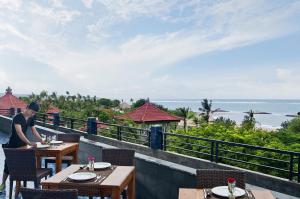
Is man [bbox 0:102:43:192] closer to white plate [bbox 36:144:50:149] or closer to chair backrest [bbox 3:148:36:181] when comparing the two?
white plate [bbox 36:144:50:149]

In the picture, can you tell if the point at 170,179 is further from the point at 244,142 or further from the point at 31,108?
the point at 244,142

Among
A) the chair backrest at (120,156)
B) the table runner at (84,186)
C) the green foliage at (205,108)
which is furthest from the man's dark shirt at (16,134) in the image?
the green foliage at (205,108)

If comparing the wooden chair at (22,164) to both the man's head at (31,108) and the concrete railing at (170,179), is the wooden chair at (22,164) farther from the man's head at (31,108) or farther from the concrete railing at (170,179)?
the concrete railing at (170,179)

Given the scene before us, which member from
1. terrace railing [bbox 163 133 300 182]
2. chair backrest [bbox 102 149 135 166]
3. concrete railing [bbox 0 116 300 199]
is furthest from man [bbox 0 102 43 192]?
terrace railing [bbox 163 133 300 182]

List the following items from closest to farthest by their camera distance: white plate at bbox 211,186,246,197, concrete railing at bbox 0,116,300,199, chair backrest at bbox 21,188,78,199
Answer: chair backrest at bbox 21,188,78,199 < white plate at bbox 211,186,246,197 < concrete railing at bbox 0,116,300,199

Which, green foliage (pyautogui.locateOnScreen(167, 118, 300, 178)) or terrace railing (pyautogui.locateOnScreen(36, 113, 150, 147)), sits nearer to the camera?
terrace railing (pyautogui.locateOnScreen(36, 113, 150, 147))

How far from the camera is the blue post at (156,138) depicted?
7879 mm

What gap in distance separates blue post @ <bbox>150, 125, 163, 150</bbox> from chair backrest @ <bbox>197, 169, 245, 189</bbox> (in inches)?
151

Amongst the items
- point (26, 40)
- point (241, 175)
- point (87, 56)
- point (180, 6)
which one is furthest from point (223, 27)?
point (241, 175)

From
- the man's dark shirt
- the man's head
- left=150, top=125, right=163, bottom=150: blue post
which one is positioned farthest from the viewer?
left=150, top=125, right=163, bottom=150: blue post

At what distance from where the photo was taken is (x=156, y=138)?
793cm

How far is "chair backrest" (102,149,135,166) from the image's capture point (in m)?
5.60

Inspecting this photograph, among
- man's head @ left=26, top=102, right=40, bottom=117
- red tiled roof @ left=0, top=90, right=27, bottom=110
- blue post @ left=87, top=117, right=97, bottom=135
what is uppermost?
red tiled roof @ left=0, top=90, right=27, bottom=110

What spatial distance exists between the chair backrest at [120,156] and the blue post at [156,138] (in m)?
2.27
